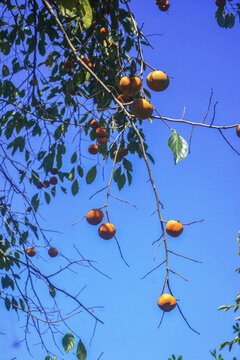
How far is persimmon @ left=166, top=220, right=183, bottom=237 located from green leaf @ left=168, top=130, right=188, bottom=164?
20 centimetres

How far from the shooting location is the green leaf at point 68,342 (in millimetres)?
1540

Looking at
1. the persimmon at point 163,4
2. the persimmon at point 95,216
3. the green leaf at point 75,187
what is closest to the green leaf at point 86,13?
the persimmon at point 95,216

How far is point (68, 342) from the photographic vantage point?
155cm

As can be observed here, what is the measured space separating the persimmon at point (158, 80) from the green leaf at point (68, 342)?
0.87 meters

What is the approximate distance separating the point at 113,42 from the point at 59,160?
2.45 ft

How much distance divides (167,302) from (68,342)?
18.0 inches

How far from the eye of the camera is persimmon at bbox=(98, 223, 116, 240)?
1395 millimetres

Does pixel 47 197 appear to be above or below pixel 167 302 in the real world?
above

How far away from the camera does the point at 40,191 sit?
9.05 ft

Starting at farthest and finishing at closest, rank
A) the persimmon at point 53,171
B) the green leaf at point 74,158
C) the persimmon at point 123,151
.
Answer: the persimmon at point 53,171, the green leaf at point 74,158, the persimmon at point 123,151

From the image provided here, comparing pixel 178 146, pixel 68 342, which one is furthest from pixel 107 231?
pixel 68 342

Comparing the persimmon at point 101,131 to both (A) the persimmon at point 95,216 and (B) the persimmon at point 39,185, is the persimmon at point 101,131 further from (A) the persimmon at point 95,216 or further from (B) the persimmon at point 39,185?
(B) the persimmon at point 39,185

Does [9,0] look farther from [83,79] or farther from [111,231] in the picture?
[111,231]

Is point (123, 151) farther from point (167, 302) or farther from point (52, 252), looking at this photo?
point (167, 302)
